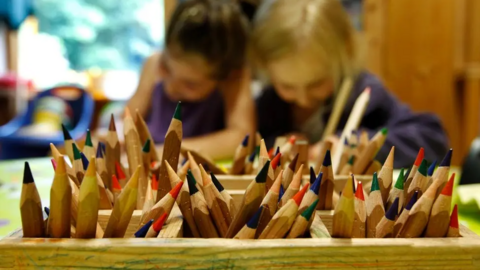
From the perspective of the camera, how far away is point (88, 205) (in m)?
0.23

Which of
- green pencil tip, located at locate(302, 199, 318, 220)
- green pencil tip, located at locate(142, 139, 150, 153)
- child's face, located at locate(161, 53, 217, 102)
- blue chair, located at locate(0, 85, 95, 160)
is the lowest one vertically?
blue chair, located at locate(0, 85, 95, 160)

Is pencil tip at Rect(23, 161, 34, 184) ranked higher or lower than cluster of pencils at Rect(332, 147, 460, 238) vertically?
higher

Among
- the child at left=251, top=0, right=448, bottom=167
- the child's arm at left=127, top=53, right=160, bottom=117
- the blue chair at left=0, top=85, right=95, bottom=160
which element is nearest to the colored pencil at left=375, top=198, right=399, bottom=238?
the child at left=251, top=0, right=448, bottom=167

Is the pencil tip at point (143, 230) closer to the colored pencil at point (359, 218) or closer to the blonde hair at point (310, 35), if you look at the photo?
the colored pencil at point (359, 218)

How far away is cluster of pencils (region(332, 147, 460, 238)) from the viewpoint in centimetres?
23

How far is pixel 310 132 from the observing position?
106cm

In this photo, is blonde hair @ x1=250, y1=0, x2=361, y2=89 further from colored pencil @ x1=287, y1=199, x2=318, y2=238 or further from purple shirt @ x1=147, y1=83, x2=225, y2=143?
colored pencil @ x1=287, y1=199, x2=318, y2=238

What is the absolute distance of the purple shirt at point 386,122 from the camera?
0.77m

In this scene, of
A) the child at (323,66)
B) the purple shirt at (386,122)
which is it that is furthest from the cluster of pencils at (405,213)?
the child at (323,66)

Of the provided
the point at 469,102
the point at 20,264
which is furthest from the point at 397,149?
the point at 469,102

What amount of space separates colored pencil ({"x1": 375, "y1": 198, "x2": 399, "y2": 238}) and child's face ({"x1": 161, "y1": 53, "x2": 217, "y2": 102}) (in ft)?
2.39

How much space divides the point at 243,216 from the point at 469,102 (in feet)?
6.73

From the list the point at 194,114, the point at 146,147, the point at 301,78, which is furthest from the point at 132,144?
the point at 194,114

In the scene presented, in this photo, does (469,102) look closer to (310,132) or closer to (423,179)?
(310,132)
